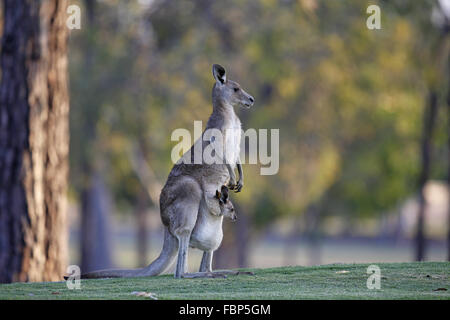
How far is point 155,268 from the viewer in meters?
6.59

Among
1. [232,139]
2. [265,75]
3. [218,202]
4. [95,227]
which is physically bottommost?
[95,227]

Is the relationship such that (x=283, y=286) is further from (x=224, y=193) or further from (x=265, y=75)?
(x=265, y=75)

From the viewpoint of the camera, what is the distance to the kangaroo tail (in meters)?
6.51

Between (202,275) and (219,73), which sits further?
(219,73)

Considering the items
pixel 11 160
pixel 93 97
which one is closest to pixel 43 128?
pixel 11 160

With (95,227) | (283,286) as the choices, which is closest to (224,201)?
(283,286)

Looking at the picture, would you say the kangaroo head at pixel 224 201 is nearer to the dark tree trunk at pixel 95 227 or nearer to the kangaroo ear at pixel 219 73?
the kangaroo ear at pixel 219 73

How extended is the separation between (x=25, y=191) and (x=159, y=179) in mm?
17386

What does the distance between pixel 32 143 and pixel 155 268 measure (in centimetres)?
263

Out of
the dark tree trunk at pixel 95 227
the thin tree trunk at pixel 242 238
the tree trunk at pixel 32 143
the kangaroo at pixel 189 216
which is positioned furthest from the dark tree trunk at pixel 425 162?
the kangaroo at pixel 189 216

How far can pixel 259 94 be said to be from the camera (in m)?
22.7

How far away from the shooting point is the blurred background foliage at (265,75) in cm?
1848

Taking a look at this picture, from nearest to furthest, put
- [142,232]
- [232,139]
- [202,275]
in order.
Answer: [202,275] < [232,139] < [142,232]

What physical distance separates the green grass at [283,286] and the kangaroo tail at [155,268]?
0.37ft
